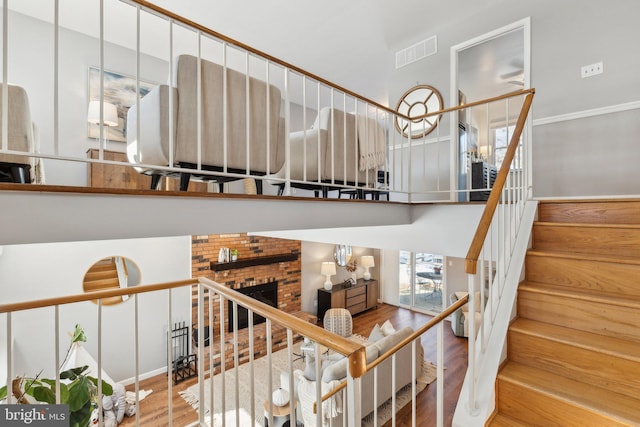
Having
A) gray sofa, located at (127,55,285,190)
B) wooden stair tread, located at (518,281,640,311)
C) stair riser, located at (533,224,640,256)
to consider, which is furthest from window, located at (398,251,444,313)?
gray sofa, located at (127,55,285,190)

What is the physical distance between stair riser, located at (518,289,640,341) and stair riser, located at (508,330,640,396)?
23 cm

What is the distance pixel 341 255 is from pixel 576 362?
6.99 meters

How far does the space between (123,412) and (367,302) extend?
19.2 ft

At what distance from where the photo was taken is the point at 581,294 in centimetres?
174

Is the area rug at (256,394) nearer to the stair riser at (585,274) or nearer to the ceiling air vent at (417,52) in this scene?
the stair riser at (585,274)

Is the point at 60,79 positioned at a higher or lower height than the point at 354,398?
higher

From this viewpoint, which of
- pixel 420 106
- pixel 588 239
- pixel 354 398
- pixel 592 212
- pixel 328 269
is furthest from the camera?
pixel 328 269

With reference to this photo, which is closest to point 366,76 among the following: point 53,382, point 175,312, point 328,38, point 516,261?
point 328,38

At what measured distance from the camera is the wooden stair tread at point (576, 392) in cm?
131

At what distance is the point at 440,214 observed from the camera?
9.10ft

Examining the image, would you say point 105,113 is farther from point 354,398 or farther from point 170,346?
point 354,398

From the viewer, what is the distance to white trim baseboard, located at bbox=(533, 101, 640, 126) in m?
2.83

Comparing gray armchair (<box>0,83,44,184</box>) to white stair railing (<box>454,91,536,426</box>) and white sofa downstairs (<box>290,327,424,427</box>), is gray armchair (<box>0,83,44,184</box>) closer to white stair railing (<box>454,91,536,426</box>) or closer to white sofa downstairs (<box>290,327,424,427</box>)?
white stair railing (<box>454,91,536,426</box>)

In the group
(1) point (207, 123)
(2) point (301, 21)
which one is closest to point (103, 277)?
(1) point (207, 123)
